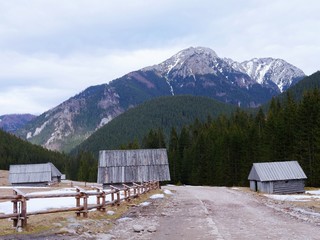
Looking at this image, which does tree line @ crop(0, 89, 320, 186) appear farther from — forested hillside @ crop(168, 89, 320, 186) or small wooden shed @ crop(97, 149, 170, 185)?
small wooden shed @ crop(97, 149, 170, 185)

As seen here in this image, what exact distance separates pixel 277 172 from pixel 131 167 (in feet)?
76.0

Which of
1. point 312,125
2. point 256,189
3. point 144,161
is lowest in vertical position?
point 256,189

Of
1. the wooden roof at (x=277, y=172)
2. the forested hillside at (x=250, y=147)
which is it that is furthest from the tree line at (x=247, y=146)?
the wooden roof at (x=277, y=172)

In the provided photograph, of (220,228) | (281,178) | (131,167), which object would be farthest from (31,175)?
(220,228)

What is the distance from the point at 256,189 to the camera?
64562 mm

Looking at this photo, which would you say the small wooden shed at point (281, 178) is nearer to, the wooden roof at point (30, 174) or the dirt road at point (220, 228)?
the dirt road at point (220, 228)

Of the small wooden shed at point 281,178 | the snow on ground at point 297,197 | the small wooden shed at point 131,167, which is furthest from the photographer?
the small wooden shed at point 131,167

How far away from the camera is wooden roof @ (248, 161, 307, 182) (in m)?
60.8

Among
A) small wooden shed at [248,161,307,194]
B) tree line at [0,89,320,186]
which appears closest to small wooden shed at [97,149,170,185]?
small wooden shed at [248,161,307,194]

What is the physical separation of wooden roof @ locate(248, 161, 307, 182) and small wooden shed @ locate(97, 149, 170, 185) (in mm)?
14434

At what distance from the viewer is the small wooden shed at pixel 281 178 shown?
199 feet

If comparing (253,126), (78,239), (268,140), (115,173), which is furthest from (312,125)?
(78,239)

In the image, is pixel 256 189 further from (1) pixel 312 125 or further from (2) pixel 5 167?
(2) pixel 5 167

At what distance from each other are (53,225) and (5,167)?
17522 cm
